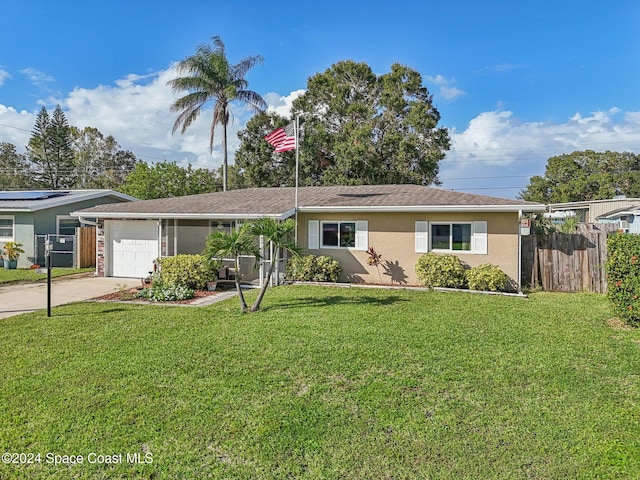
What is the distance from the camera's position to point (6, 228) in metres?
17.9

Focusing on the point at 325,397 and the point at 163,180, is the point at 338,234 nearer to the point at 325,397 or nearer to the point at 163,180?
the point at 325,397

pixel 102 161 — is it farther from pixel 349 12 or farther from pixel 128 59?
pixel 349 12

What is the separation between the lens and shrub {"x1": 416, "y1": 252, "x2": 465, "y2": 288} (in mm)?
11875

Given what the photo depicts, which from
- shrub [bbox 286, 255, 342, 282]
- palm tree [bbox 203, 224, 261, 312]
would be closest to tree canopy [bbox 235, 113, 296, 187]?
shrub [bbox 286, 255, 342, 282]

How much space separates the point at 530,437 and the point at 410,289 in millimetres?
8447

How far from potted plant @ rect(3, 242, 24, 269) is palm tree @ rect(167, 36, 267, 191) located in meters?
10.6

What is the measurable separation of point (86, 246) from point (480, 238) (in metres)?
15.8

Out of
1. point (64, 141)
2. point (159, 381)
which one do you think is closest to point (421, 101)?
point (159, 381)

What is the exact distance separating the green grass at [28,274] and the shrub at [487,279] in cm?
1446

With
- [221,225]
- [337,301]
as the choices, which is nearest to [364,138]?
[221,225]

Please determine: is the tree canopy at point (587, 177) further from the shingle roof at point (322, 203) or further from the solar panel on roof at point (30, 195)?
the solar panel on roof at point (30, 195)

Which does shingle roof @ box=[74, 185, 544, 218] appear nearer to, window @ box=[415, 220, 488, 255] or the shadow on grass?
window @ box=[415, 220, 488, 255]

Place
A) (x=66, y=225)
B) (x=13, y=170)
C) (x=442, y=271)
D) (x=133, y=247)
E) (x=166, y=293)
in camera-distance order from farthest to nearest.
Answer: (x=13, y=170), (x=66, y=225), (x=133, y=247), (x=442, y=271), (x=166, y=293)

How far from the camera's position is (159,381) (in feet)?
16.0
